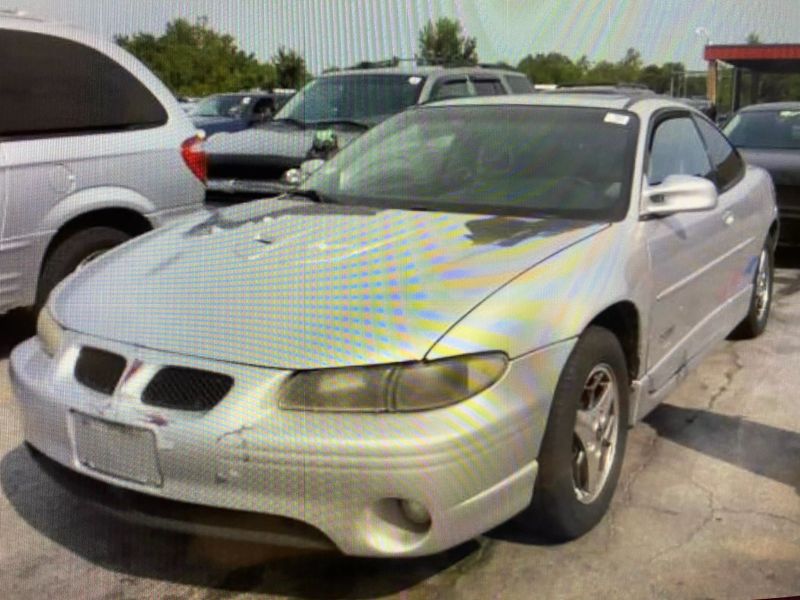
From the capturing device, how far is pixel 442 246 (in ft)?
9.76

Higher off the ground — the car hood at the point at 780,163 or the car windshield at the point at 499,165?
the car windshield at the point at 499,165

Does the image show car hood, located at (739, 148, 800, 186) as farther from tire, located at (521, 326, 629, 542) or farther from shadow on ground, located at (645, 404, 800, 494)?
tire, located at (521, 326, 629, 542)

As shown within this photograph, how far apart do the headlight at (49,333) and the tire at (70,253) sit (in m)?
1.44

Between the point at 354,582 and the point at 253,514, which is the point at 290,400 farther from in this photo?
the point at 354,582

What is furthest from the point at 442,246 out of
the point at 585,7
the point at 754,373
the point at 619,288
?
the point at 585,7

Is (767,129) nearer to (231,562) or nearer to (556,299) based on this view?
(556,299)

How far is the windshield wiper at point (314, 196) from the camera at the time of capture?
3719 mm

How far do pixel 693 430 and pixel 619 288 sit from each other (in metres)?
1.16

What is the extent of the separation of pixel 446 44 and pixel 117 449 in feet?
18.0

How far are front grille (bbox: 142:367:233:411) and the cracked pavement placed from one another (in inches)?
23.5

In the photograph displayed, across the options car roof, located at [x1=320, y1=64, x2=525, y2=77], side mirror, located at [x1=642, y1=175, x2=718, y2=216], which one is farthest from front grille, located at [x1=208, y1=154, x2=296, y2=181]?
side mirror, located at [x1=642, y1=175, x2=718, y2=216]

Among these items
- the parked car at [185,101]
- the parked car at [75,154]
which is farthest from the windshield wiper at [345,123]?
the parked car at [75,154]

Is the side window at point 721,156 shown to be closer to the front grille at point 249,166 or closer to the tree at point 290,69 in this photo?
the tree at point 290,69

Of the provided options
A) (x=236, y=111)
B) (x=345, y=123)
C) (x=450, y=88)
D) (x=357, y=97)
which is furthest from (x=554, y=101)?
(x=236, y=111)
